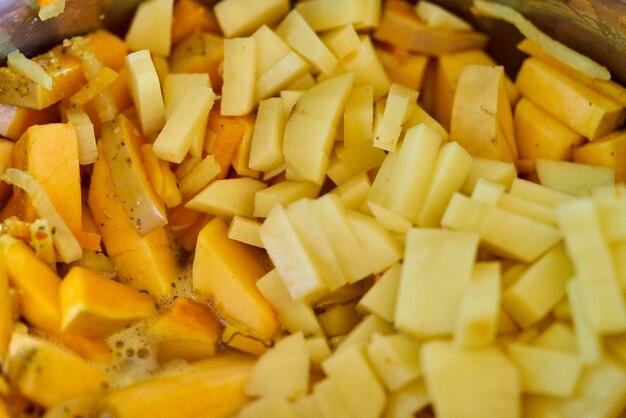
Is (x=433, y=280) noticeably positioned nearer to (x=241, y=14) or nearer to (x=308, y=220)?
(x=308, y=220)

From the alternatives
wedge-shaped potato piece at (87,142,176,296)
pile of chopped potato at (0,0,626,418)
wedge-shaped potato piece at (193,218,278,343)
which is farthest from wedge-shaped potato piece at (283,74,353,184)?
wedge-shaped potato piece at (87,142,176,296)

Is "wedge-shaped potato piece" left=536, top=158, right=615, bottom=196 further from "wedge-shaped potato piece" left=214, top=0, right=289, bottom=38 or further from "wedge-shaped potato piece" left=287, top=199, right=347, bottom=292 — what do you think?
"wedge-shaped potato piece" left=214, top=0, right=289, bottom=38

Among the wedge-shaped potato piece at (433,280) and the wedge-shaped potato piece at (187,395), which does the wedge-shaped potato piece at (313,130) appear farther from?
the wedge-shaped potato piece at (187,395)

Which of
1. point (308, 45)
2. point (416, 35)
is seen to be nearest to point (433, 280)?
point (308, 45)

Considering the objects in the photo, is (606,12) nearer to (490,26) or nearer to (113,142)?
(490,26)

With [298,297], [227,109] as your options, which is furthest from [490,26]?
[298,297]
